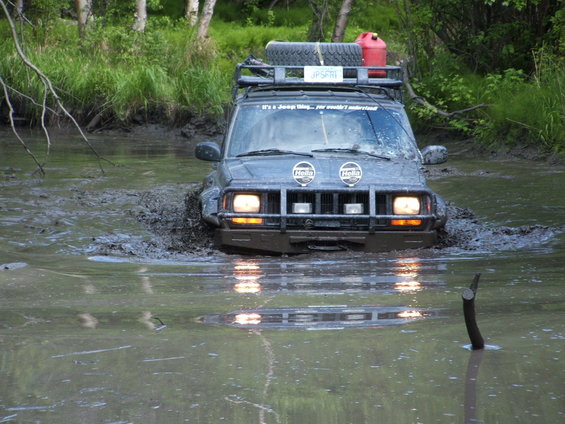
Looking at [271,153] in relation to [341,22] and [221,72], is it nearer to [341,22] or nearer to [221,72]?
[341,22]

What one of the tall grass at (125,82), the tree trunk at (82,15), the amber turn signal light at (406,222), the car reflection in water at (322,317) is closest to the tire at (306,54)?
the amber turn signal light at (406,222)

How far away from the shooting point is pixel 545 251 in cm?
823

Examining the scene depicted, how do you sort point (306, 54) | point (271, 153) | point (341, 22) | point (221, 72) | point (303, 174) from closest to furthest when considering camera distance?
point (303, 174) < point (271, 153) < point (306, 54) < point (341, 22) < point (221, 72)

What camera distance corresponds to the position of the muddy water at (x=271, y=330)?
385 cm

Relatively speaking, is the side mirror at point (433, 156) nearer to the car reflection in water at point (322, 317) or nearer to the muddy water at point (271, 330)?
the muddy water at point (271, 330)

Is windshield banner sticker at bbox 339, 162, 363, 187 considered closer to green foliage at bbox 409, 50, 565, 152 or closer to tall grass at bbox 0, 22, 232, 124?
green foliage at bbox 409, 50, 565, 152

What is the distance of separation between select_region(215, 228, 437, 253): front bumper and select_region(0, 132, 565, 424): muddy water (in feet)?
0.35

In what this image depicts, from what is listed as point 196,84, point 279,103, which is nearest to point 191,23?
point 196,84

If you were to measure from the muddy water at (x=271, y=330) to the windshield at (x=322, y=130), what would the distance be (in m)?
1.00

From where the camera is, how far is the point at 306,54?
10203 millimetres

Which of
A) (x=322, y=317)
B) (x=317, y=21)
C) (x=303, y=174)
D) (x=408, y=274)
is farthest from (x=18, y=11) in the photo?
(x=317, y=21)

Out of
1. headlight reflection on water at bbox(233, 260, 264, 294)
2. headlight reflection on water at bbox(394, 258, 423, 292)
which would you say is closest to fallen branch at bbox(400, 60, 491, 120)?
headlight reflection on water at bbox(394, 258, 423, 292)

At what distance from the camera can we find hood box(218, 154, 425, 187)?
26.0 feet

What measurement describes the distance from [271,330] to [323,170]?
3222mm
